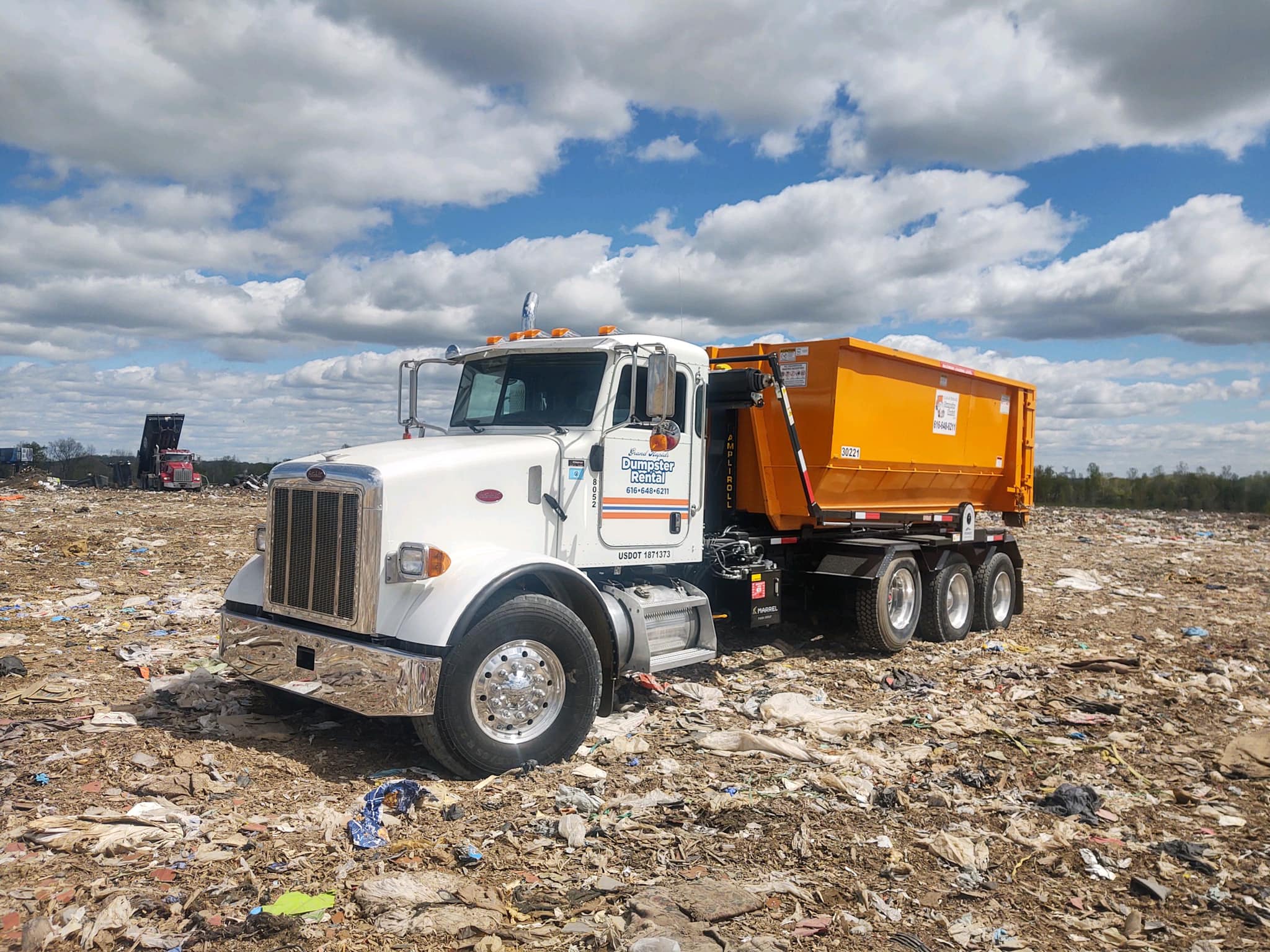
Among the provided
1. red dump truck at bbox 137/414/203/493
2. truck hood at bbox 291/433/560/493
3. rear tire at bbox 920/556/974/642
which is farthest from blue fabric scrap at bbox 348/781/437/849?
red dump truck at bbox 137/414/203/493

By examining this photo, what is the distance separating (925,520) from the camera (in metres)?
9.38

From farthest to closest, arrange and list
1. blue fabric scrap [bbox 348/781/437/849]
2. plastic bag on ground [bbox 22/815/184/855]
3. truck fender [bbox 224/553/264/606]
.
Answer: truck fender [bbox 224/553/264/606] → blue fabric scrap [bbox 348/781/437/849] → plastic bag on ground [bbox 22/815/184/855]

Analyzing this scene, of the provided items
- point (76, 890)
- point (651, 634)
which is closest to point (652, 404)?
point (651, 634)

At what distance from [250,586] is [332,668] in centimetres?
113

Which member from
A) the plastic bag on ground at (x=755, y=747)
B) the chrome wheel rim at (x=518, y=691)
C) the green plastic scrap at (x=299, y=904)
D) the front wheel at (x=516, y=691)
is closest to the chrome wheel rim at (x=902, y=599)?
the plastic bag on ground at (x=755, y=747)

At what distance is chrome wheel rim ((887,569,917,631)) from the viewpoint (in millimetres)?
8516

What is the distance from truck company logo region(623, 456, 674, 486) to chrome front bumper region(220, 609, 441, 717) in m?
2.01

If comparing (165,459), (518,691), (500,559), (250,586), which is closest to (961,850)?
(518,691)

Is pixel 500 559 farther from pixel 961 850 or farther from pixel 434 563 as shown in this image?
pixel 961 850

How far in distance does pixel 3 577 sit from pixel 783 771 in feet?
31.4

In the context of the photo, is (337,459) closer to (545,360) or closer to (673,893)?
(545,360)

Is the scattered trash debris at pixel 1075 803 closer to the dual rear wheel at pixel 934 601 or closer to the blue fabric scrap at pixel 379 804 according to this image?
the blue fabric scrap at pixel 379 804

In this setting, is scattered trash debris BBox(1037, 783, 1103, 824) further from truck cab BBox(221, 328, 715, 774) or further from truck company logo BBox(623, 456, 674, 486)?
truck company logo BBox(623, 456, 674, 486)

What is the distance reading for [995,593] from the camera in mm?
10141
